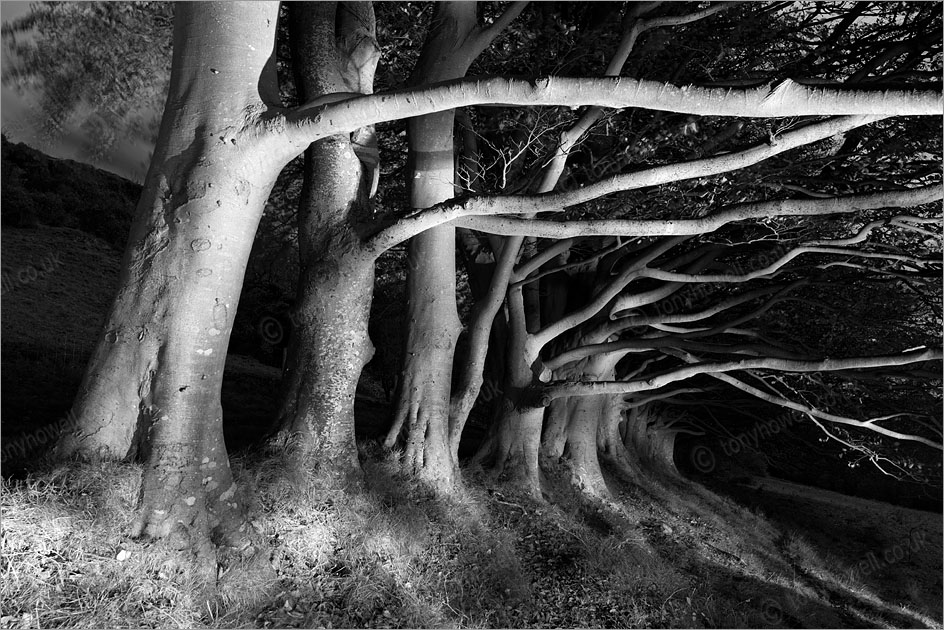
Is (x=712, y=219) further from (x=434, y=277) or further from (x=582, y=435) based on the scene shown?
(x=582, y=435)

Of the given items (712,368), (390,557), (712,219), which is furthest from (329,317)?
(712,368)

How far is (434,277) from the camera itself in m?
7.85

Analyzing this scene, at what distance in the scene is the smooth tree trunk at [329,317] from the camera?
20.5 ft

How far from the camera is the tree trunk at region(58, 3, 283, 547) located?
4.66m

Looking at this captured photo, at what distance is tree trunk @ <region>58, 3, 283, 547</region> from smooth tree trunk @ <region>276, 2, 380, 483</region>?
138 centimetres

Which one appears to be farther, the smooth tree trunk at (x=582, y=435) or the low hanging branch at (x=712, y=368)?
the smooth tree trunk at (x=582, y=435)

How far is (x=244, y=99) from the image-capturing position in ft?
15.6

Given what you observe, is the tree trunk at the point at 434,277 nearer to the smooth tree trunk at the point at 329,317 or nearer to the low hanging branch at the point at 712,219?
the smooth tree trunk at the point at 329,317

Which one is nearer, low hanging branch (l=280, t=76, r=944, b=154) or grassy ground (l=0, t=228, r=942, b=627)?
low hanging branch (l=280, t=76, r=944, b=154)
